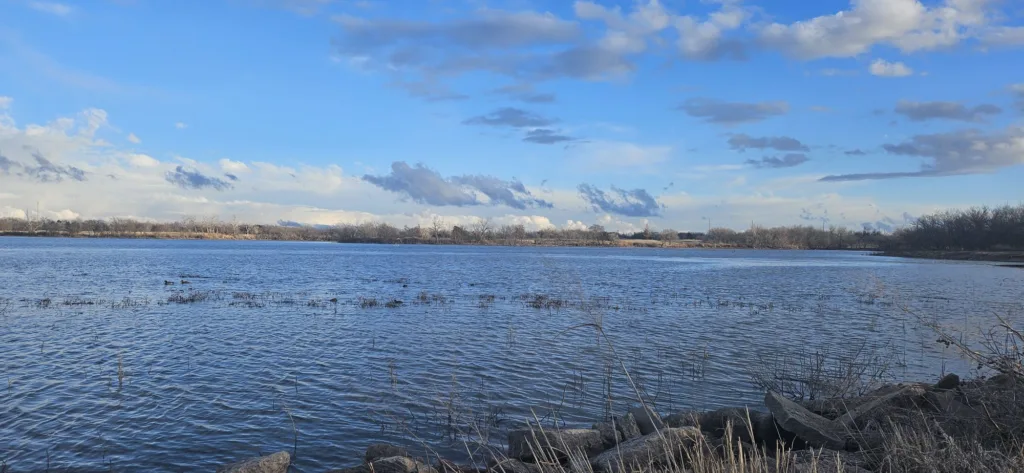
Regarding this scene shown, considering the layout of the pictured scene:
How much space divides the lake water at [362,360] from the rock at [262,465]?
0.75 m

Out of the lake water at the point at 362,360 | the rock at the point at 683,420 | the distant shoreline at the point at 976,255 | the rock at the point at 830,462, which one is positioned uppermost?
the distant shoreline at the point at 976,255

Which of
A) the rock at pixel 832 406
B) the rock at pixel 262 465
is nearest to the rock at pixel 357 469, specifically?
the rock at pixel 262 465

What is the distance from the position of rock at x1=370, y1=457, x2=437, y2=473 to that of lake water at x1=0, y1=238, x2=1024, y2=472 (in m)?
1.00

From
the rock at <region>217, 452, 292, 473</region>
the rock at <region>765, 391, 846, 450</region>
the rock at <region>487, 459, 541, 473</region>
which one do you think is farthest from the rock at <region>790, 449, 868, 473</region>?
the rock at <region>217, 452, 292, 473</region>

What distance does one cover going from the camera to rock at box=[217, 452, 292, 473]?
30.6ft

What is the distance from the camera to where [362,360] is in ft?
63.0

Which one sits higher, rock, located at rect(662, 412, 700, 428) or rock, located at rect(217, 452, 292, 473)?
rock, located at rect(662, 412, 700, 428)

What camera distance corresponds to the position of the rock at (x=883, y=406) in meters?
10.4

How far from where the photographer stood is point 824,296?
40688 millimetres

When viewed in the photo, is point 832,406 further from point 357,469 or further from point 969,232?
point 969,232

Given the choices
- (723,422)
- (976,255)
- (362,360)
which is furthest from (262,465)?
(976,255)

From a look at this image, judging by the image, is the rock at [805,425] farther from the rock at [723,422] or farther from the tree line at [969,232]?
the tree line at [969,232]

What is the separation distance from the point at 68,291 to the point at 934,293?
53.8 meters

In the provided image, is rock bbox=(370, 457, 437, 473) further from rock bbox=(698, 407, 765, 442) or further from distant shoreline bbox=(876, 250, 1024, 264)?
distant shoreline bbox=(876, 250, 1024, 264)
